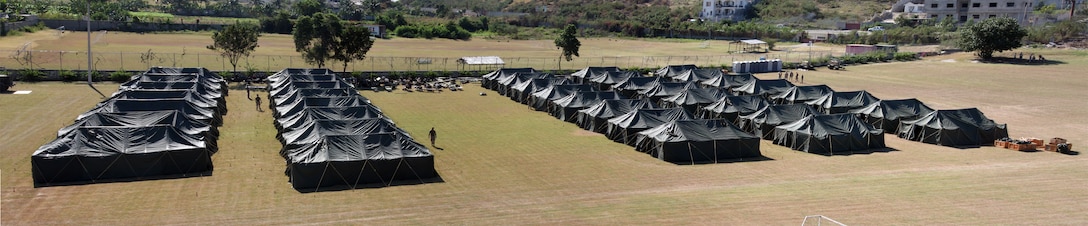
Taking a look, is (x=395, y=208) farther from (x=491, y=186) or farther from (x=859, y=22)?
(x=859, y=22)

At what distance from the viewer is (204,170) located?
2605cm

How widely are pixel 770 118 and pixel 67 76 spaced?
137ft

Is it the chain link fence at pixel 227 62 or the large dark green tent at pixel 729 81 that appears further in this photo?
the chain link fence at pixel 227 62

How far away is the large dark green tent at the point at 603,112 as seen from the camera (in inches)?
1454

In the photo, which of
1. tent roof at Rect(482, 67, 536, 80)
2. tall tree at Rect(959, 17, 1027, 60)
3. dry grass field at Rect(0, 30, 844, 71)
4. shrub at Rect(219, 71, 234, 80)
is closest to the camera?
tent roof at Rect(482, 67, 536, 80)

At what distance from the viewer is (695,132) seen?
31.1 m

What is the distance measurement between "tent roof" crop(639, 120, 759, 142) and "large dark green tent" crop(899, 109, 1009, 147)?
988 cm

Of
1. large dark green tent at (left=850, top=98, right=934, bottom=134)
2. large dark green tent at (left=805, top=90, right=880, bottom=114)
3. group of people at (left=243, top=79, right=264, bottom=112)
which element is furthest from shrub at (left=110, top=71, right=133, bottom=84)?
large dark green tent at (left=850, top=98, right=934, bottom=134)

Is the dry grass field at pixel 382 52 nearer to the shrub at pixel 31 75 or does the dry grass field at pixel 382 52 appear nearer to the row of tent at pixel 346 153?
the shrub at pixel 31 75

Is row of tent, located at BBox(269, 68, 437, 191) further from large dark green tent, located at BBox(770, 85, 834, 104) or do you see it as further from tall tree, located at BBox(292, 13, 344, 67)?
large dark green tent, located at BBox(770, 85, 834, 104)

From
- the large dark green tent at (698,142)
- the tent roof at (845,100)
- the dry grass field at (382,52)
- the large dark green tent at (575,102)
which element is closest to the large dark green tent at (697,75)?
the tent roof at (845,100)

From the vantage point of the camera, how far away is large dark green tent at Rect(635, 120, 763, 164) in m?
30.3

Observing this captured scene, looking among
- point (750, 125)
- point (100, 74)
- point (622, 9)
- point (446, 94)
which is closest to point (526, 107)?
point (446, 94)

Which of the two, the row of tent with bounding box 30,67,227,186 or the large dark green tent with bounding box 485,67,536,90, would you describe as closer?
the row of tent with bounding box 30,67,227,186
